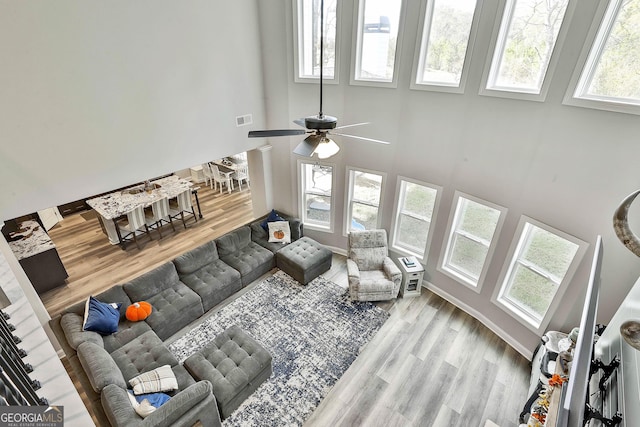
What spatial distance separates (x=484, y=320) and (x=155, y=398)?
16.4ft

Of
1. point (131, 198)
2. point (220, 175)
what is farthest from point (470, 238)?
point (220, 175)

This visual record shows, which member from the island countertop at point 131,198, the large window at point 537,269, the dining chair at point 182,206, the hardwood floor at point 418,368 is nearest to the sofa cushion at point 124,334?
the hardwood floor at point 418,368

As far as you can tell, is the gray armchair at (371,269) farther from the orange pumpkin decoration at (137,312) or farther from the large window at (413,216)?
the orange pumpkin decoration at (137,312)

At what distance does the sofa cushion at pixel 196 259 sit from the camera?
18.3 ft

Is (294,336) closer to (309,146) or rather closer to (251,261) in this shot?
(251,261)

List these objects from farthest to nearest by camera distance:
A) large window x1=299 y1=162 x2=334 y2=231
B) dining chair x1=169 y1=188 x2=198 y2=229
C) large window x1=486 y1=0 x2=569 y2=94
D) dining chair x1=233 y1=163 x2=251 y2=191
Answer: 1. dining chair x1=233 y1=163 x2=251 y2=191
2. dining chair x1=169 y1=188 x2=198 y2=229
3. large window x1=299 y1=162 x2=334 y2=231
4. large window x1=486 y1=0 x2=569 y2=94

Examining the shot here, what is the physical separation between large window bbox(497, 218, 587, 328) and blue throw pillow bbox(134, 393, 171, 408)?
193 inches

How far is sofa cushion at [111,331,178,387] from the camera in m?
3.97

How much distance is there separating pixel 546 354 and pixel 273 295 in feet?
13.7

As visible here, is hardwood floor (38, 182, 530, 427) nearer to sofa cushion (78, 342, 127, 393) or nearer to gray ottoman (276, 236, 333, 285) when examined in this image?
gray ottoman (276, 236, 333, 285)

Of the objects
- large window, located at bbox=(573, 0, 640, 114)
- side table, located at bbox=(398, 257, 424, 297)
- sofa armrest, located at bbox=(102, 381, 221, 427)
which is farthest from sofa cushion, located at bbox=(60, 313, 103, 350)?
large window, located at bbox=(573, 0, 640, 114)

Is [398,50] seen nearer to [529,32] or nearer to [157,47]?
[529,32]

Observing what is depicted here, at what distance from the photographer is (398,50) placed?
4.82 metres

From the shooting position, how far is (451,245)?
550 cm
